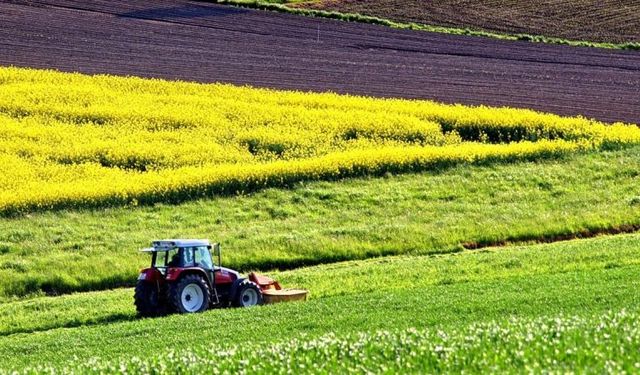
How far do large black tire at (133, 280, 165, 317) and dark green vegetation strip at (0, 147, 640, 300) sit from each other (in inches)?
190

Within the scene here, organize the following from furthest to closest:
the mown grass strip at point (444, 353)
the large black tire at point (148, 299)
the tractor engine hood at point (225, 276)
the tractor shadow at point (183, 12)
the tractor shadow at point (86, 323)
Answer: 1. the tractor shadow at point (183, 12)
2. the tractor engine hood at point (225, 276)
3. the large black tire at point (148, 299)
4. the tractor shadow at point (86, 323)
5. the mown grass strip at point (444, 353)

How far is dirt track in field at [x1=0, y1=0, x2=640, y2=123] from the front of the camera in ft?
162

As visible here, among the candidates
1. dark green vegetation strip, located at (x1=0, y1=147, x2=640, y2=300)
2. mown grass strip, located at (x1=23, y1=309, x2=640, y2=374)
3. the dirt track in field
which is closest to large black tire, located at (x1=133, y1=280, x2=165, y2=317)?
dark green vegetation strip, located at (x1=0, y1=147, x2=640, y2=300)

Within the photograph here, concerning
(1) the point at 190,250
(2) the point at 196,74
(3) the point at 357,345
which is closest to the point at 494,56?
(2) the point at 196,74

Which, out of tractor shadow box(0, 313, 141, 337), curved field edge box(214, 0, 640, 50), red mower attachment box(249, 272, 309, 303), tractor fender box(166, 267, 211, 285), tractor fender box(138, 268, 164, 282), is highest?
curved field edge box(214, 0, 640, 50)

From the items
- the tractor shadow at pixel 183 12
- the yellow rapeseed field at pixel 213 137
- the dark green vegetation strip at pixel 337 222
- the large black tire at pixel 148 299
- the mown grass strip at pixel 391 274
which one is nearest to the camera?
the large black tire at pixel 148 299

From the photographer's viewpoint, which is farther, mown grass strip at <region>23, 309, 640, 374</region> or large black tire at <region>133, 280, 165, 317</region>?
large black tire at <region>133, 280, 165, 317</region>

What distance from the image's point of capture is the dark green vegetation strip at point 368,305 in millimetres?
19578

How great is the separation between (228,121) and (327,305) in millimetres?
21027

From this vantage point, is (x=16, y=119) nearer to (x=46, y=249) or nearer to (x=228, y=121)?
(x=228, y=121)

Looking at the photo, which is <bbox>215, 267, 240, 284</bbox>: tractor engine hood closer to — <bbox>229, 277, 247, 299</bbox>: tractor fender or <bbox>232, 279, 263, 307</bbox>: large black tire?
<bbox>229, 277, 247, 299</bbox>: tractor fender

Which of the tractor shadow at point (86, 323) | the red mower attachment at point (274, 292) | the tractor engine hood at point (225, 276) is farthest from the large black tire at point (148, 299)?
the red mower attachment at point (274, 292)

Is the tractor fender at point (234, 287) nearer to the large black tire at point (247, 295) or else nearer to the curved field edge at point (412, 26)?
the large black tire at point (247, 295)

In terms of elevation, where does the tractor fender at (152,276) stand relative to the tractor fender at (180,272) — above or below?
below
